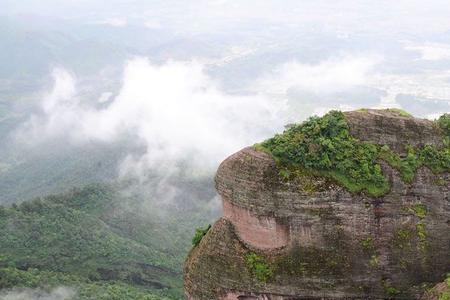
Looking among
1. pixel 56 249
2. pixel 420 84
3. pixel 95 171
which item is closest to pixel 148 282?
pixel 56 249

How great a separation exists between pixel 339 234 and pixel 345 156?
315 centimetres

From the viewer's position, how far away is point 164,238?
305ft

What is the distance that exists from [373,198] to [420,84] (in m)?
151

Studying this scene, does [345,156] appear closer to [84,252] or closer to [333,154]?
[333,154]

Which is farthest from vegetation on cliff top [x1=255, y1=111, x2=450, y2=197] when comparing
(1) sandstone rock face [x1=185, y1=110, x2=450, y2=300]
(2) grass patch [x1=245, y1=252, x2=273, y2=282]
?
(2) grass patch [x1=245, y1=252, x2=273, y2=282]

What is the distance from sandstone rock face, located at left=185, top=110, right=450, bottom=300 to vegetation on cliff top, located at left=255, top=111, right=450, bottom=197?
351 millimetres

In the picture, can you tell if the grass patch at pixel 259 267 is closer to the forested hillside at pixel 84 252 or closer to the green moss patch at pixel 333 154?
the green moss patch at pixel 333 154

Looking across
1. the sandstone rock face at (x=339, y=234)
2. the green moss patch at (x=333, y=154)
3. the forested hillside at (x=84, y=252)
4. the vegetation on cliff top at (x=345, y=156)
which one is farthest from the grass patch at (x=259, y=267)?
the forested hillside at (x=84, y=252)

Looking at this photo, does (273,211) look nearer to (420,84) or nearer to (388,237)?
(388,237)

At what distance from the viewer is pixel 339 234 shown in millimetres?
21547

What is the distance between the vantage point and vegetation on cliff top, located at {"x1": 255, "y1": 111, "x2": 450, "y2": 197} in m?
21.7

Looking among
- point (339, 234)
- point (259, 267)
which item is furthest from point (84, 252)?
point (339, 234)

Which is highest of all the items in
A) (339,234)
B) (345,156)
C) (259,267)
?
(345,156)

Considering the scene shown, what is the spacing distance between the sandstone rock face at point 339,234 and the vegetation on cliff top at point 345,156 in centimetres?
35
